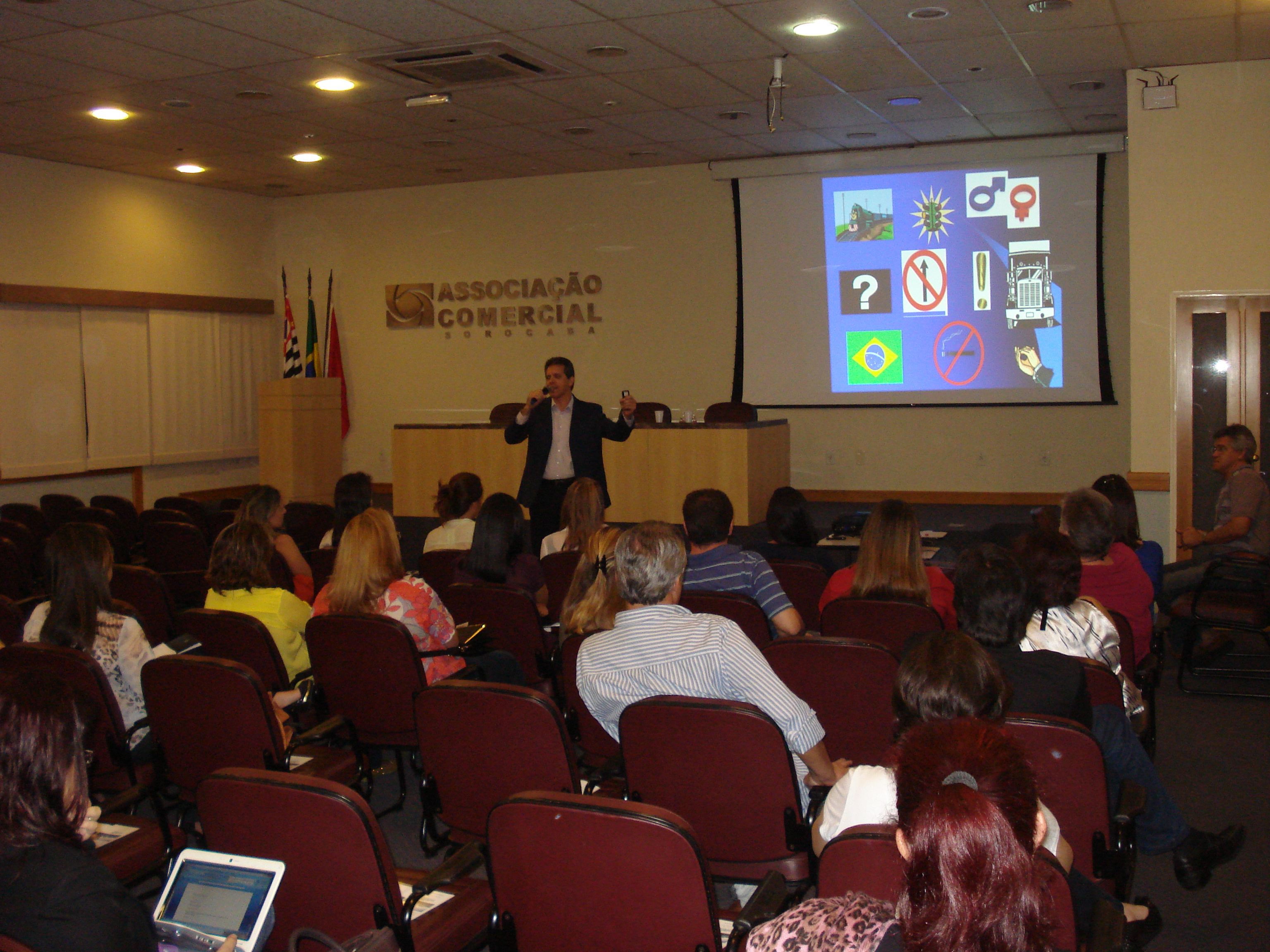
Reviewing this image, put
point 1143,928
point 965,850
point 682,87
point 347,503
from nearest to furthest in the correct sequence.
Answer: point 965,850, point 1143,928, point 347,503, point 682,87

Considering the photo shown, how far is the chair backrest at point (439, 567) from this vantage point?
517cm

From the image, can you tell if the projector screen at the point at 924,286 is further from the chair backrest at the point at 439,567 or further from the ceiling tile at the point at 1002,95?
the chair backrest at the point at 439,567

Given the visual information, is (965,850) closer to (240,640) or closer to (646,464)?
(240,640)

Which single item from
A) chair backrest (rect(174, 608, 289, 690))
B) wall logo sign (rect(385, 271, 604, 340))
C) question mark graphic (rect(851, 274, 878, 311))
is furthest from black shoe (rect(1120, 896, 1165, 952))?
wall logo sign (rect(385, 271, 604, 340))

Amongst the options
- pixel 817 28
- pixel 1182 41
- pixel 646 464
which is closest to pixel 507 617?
pixel 817 28

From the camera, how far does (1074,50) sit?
23.6ft

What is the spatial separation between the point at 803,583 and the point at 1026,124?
21.6ft

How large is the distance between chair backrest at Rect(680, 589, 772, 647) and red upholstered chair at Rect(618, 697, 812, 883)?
112 centimetres

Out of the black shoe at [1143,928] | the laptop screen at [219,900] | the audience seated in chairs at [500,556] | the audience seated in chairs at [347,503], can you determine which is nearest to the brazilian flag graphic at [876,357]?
the audience seated in chairs at [347,503]

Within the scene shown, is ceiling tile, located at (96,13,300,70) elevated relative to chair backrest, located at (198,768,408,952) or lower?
elevated

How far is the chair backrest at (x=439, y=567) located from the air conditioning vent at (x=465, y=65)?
3.58 m

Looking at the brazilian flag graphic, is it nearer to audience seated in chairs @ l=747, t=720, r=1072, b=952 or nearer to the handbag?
the handbag

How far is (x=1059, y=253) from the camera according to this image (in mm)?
10094

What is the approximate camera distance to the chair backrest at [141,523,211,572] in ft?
21.2
